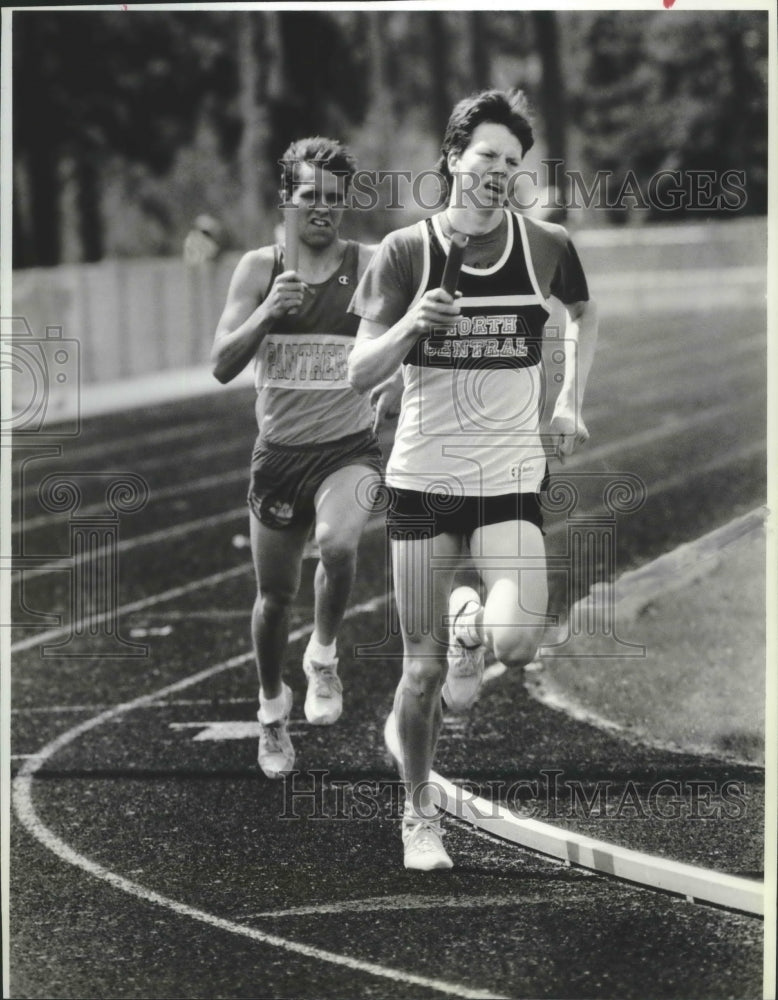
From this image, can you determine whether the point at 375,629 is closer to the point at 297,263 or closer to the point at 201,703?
the point at 201,703

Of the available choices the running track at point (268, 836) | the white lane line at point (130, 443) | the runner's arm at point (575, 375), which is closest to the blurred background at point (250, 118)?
the white lane line at point (130, 443)

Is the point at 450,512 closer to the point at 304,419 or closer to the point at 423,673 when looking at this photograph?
the point at 423,673

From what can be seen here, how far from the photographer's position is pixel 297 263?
5.62 meters

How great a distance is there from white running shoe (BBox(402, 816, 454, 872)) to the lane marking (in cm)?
38

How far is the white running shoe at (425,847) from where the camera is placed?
18.2 feet

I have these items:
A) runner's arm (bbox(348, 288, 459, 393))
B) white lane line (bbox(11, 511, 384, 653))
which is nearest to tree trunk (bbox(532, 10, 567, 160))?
white lane line (bbox(11, 511, 384, 653))

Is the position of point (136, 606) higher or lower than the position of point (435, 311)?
lower

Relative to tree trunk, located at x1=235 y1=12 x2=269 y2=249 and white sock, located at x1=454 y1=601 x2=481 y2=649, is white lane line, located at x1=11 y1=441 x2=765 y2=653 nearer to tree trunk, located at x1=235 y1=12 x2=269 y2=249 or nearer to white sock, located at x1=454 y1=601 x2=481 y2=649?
white sock, located at x1=454 y1=601 x2=481 y2=649

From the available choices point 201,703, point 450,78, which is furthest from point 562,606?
point 450,78

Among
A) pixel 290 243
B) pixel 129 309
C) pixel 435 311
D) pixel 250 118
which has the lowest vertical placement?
pixel 435 311

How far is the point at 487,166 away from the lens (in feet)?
16.4

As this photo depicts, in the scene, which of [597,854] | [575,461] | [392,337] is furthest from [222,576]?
[392,337]

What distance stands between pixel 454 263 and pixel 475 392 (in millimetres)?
556

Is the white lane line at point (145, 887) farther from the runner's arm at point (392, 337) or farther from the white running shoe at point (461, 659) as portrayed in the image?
the runner's arm at point (392, 337)
